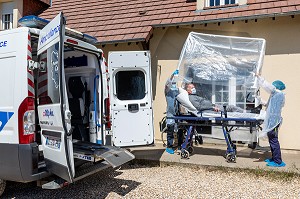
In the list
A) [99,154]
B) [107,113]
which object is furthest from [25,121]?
[107,113]

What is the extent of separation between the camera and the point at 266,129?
5.94 metres

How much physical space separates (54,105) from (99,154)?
1132mm

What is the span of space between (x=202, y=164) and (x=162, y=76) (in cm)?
359

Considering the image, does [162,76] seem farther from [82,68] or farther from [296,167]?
[296,167]

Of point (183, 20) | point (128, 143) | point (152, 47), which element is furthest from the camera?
point (152, 47)

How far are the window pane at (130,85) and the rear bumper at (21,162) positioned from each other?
2972mm

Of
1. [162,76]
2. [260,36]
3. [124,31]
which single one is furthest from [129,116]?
[260,36]

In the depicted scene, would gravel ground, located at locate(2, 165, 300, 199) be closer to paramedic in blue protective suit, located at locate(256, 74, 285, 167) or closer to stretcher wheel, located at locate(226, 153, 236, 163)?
stretcher wheel, located at locate(226, 153, 236, 163)

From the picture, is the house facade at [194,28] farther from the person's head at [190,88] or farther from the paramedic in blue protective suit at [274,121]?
the person's head at [190,88]

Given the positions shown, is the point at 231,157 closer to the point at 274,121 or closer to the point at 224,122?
the point at 224,122

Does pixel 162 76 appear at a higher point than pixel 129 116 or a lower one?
higher

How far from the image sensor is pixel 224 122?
617 cm

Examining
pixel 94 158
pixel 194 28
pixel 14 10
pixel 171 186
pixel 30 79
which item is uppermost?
pixel 14 10

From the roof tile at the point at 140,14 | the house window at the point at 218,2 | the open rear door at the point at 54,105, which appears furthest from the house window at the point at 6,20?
the open rear door at the point at 54,105
